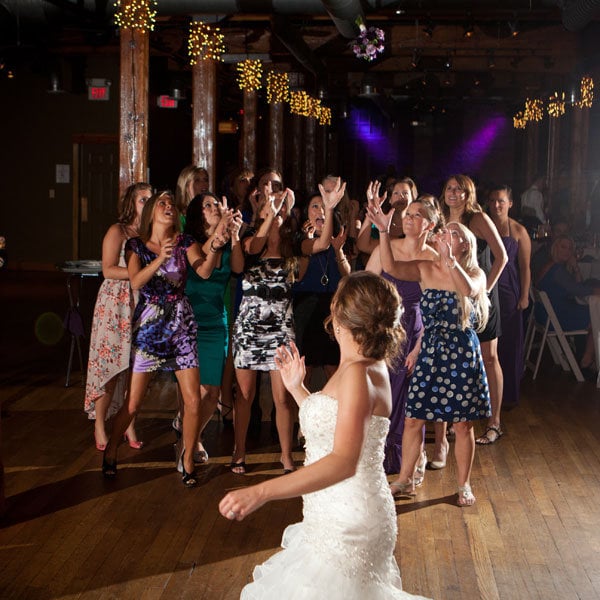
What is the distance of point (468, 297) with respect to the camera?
4449 millimetres

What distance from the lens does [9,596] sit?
133 inches

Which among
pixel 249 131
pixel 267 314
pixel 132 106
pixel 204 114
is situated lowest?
pixel 267 314

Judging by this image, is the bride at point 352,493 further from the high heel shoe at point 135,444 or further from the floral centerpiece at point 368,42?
the floral centerpiece at point 368,42

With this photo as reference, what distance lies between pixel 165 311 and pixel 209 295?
1.05 ft

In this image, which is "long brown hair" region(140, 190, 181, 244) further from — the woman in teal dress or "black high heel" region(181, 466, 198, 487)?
"black high heel" region(181, 466, 198, 487)

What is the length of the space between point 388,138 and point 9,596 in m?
22.8

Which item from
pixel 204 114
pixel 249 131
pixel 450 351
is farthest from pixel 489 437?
pixel 249 131

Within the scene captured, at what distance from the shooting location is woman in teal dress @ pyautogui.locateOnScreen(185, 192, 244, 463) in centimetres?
482

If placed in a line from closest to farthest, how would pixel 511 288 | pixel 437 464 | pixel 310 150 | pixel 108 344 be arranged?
1. pixel 437 464
2. pixel 108 344
3. pixel 511 288
4. pixel 310 150

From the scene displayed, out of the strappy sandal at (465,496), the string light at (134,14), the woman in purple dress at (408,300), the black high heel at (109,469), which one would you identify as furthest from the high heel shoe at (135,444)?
the string light at (134,14)

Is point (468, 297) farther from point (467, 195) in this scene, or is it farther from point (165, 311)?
point (165, 311)

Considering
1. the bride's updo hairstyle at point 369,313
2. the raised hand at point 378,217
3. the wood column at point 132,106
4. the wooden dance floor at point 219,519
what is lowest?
the wooden dance floor at point 219,519

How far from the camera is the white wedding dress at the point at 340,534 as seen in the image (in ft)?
8.10

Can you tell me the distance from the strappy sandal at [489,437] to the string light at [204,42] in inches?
182
